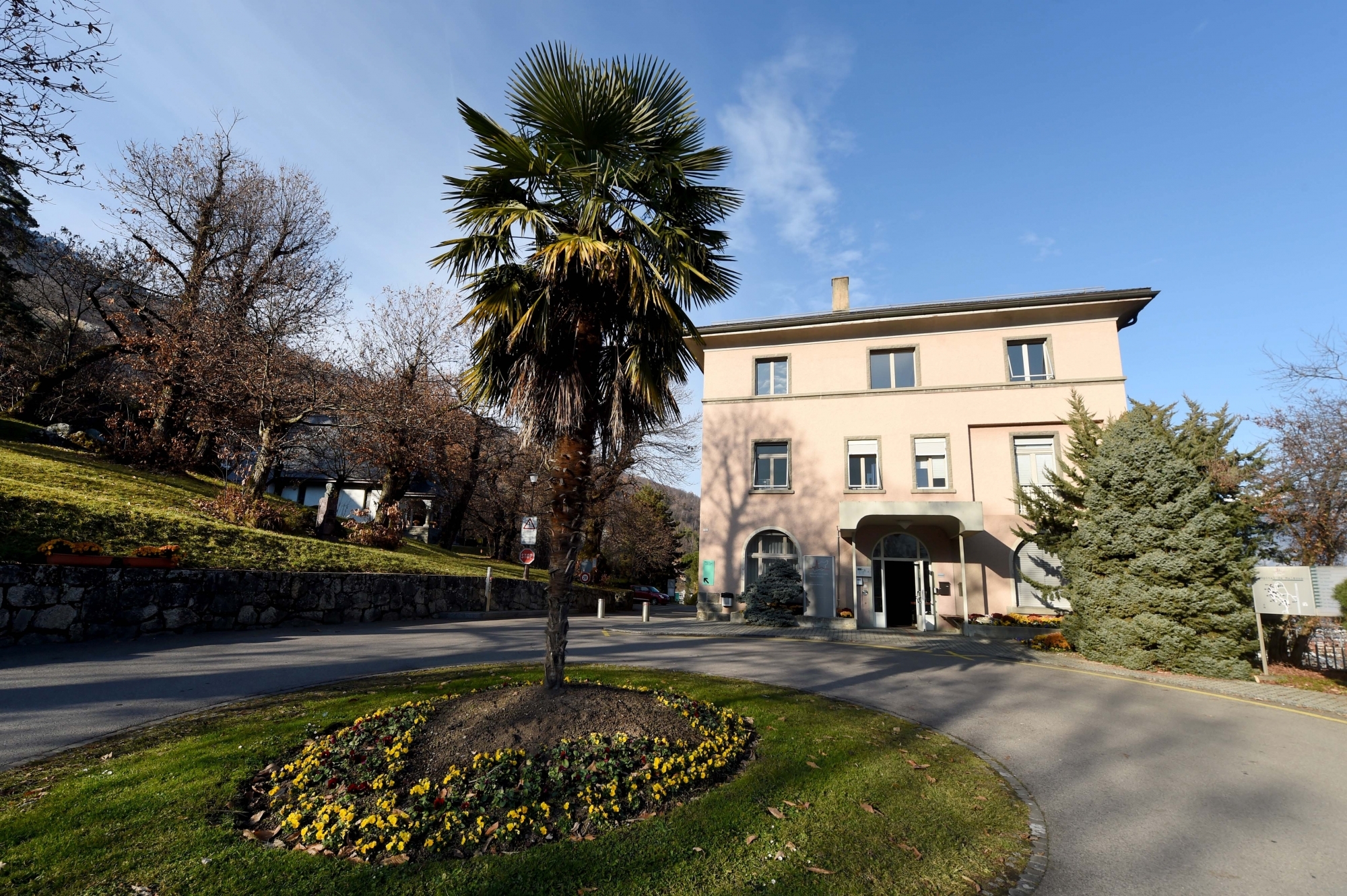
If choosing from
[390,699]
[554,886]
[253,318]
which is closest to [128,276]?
[253,318]

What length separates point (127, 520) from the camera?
42.5 feet

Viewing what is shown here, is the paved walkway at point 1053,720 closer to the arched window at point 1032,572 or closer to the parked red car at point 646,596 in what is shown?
the arched window at point 1032,572

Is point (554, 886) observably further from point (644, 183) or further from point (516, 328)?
point (644, 183)

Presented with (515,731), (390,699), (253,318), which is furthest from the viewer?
(253,318)

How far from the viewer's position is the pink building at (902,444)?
20609 millimetres

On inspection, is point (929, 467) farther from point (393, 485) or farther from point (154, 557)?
point (154, 557)

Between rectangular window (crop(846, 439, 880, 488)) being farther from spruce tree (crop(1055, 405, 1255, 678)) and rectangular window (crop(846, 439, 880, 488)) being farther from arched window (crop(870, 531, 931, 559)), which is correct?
spruce tree (crop(1055, 405, 1255, 678))

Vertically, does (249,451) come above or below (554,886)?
above

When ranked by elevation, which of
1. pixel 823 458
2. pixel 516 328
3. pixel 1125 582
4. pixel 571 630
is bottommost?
pixel 571 630

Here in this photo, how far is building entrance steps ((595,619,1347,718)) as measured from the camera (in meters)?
10.4

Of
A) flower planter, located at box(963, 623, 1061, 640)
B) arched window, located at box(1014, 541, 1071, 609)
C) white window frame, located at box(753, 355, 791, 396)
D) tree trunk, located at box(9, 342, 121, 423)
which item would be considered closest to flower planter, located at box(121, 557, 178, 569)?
tree trunk, located at box(9, 342, 121, 423)

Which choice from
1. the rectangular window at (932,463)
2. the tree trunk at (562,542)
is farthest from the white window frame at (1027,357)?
Result: the tree trunk at (562,542)

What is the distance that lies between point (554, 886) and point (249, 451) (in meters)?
24.6

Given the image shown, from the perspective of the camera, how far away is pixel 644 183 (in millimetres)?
7125
